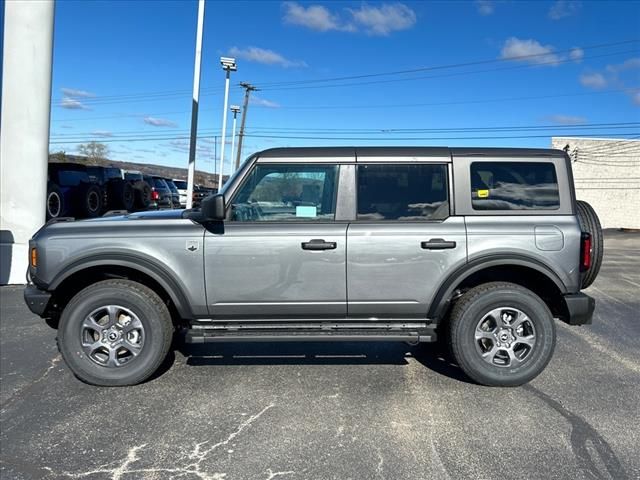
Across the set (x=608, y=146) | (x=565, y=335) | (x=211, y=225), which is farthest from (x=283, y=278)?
(x=608, y=146)

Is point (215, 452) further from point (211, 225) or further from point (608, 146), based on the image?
point (608, 146)

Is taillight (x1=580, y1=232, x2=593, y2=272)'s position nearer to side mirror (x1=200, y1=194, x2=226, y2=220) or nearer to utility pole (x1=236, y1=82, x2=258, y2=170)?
side mirror (x1=200, y1=194, x2=226, y2=220)

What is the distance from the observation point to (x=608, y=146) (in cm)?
2738

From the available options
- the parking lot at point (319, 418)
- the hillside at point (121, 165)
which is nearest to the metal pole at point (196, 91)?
the parking lot at point (319, 418)

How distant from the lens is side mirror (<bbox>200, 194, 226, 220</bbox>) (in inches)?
150

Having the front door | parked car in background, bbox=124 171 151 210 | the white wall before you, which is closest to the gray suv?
the front door

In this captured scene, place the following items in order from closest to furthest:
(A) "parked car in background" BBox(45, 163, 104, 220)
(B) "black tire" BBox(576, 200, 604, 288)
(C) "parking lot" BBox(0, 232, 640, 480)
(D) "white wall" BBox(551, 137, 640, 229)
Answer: (C) "parking lot" BBox(0, 232, 640, 480), (B) "black tire" BBox(576, 200, 604, 288), (A) "parked car in background" BBox(45, 163, 104, 220), (D) "white wall" BBox(551, 137, 640, 229)

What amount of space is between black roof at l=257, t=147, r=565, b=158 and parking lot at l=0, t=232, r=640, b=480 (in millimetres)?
1915

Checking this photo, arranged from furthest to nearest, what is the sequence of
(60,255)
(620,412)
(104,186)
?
(104,186) → (60,255) → (620,412)

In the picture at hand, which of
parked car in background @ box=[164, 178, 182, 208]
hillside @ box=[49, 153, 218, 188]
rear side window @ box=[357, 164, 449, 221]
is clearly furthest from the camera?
hillside @ box=[49, 153, 218, 188]

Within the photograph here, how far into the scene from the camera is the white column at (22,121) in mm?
8102

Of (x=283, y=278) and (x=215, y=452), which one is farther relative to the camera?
(x=283, y=278)

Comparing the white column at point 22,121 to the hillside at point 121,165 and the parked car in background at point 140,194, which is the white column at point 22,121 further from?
the hillside at point 121,165

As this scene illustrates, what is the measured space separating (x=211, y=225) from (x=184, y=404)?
1.41 m
